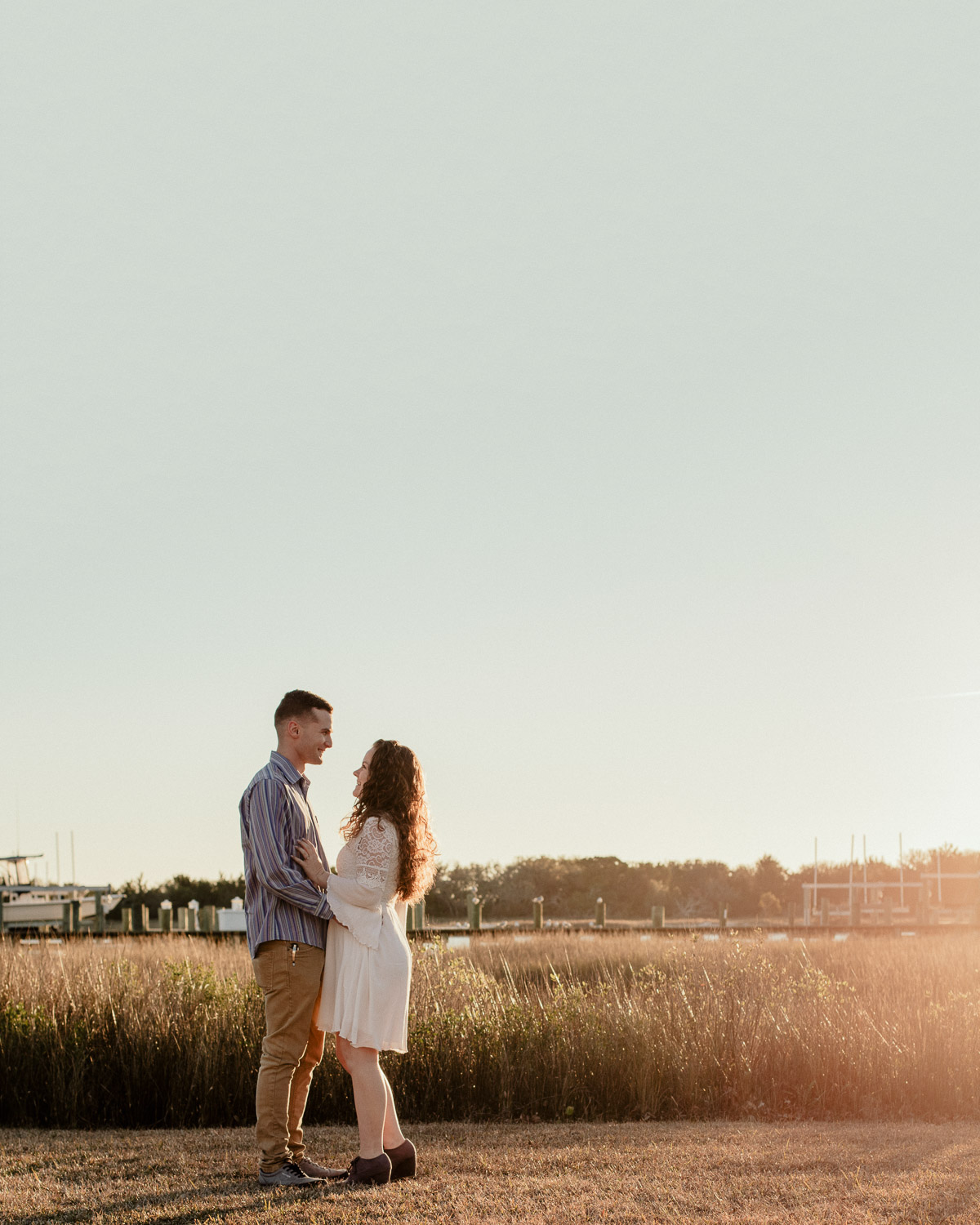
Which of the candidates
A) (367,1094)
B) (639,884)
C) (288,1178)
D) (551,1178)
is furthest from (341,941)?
(639,884)

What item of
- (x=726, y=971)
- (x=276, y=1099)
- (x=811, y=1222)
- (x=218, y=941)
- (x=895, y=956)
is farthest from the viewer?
(x=218, y=941)

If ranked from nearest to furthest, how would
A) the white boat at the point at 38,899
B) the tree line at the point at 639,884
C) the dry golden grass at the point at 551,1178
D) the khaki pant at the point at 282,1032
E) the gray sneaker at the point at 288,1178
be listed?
the dry golden grass at the point at 551,1178 → the gray sneaker at the point at 288,1178 → the khaki pant at the point at 282,1032 → the white boat at the point at 38,899 → the tree line at the point at 639,884

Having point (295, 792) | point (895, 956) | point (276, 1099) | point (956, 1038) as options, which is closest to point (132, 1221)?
point (276, 1099)

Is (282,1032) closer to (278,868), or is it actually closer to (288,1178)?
(288,1178)

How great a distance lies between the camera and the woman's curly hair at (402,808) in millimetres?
5074

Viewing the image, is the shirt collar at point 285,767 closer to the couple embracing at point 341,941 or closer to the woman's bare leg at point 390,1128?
the couple embracing at point 341,941

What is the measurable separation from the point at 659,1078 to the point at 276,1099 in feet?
10.8

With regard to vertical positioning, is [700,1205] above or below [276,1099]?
below

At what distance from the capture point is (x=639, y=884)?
44656mm

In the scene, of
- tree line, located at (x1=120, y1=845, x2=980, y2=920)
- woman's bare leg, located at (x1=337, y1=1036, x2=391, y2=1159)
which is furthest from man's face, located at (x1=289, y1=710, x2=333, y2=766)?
tree line, located at (x1=120, y1=845, x2=980, y2=920)

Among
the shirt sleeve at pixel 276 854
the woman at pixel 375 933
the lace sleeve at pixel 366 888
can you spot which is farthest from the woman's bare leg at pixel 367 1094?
the shirt sleeve at pixel 276 854

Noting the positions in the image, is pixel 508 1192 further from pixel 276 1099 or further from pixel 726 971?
pixel 726 971

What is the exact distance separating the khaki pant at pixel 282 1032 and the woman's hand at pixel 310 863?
296mm

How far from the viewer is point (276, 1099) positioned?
4.98m
